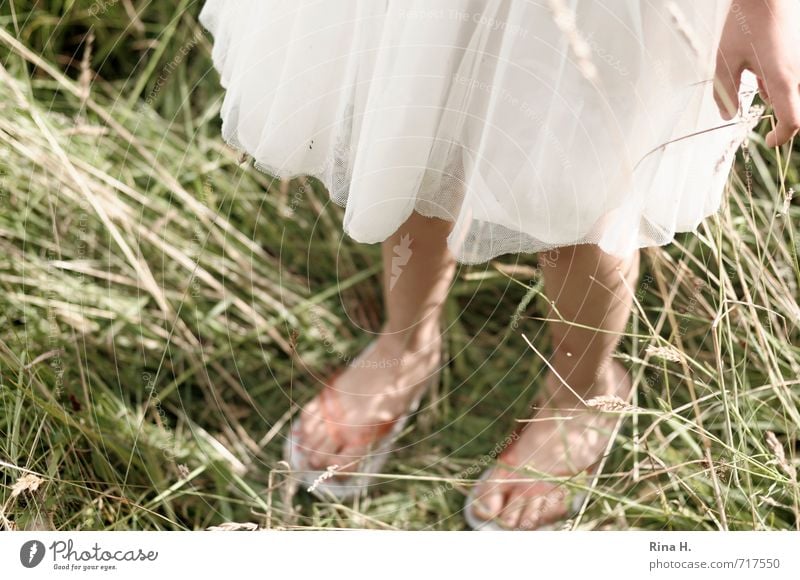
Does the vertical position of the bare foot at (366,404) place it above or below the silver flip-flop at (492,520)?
above

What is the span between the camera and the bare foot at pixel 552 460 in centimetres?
70

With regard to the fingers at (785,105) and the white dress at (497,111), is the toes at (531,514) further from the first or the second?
the fingers at (785,105)

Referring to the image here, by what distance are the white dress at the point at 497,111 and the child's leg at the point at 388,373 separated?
0.52 ft

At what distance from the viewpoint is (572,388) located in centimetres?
67

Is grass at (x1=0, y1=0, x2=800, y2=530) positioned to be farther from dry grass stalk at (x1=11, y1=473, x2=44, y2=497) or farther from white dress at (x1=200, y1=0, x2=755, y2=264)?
white dress at (x1=200, y1=0, x2=755, y2=264)

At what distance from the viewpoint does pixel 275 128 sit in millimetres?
503

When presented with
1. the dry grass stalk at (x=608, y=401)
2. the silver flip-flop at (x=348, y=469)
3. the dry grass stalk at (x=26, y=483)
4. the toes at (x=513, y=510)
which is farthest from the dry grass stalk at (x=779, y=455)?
the dry grass stalk at (x=26, y=483)

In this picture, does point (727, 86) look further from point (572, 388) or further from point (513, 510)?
point (513, 510)

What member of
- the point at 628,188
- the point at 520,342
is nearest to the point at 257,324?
the point at 520,342

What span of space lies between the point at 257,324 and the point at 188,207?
0.16 m

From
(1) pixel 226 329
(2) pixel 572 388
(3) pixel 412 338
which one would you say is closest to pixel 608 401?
(2) pixel 572 388

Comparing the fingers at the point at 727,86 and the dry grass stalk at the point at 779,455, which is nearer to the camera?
the fingers at the point at 727,86

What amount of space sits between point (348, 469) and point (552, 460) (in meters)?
0.21

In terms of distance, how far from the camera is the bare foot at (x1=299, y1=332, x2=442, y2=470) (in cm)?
74
